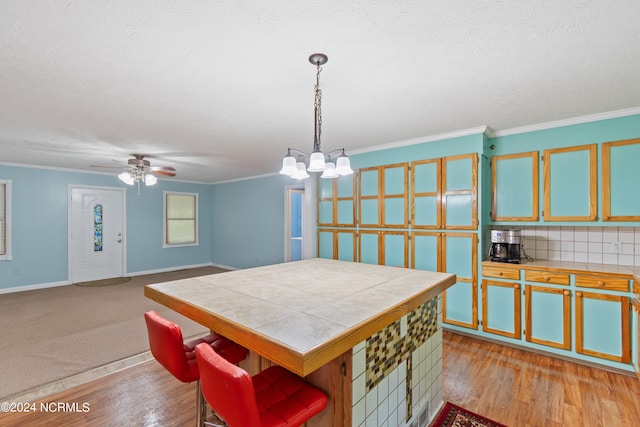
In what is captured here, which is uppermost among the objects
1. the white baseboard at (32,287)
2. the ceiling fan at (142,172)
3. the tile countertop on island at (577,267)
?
the ceiling fan at (142,172)

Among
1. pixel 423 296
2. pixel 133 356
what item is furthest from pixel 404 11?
pixel 133 356

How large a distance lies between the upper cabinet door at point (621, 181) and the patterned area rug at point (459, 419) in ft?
7.29

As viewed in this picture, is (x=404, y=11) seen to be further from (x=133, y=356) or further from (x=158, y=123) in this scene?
(x=133, y=356)

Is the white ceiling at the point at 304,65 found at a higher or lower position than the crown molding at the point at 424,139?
higher

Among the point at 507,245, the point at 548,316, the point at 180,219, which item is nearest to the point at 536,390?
the point at 548,316

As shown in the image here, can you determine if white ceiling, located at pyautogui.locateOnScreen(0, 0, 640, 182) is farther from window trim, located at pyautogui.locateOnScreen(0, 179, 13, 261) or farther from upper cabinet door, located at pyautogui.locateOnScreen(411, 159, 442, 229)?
Result: window trim, located at pyautogui.locateOnScreen(0, 179, 13, 261)

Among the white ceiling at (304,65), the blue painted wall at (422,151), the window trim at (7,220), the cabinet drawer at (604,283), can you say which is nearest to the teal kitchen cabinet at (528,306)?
the cabinet drawer at (604,283)

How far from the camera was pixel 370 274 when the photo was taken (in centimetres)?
235

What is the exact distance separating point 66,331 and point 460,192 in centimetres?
490

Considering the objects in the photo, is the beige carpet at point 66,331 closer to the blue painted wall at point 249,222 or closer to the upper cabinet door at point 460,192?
the blue painted wall at point 249,222

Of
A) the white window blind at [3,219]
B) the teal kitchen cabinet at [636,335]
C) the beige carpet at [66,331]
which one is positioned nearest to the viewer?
the teal kitchen cabinet at [636,335]

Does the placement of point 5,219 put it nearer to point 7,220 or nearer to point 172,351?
point 7,220

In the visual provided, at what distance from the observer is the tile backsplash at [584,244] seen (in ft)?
9.57

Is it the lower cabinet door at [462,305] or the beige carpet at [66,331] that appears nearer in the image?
the beige carpet at [66,331]
